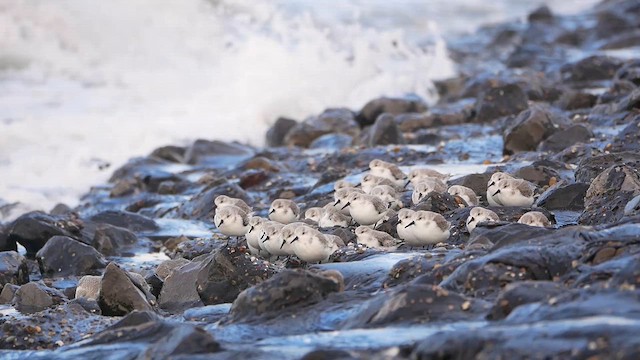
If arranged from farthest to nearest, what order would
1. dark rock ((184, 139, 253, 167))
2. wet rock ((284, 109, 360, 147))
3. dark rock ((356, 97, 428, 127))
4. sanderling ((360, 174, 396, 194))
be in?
dark rock ((356, 97, 428, 127)) < wet rock ((284, 109, 360, 147)) < dark rock ((184, 139, 253, 167)) < sanderling ((360, 174, 396, 194))

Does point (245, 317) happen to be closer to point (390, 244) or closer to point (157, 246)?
point (390, 244)

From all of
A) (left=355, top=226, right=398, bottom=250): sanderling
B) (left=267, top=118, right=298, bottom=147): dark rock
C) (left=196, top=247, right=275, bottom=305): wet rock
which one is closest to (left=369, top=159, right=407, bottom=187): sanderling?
(left=355, top=226, right=398, bottom=250): sanderling

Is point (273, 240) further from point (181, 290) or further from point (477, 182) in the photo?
point (477, 182)

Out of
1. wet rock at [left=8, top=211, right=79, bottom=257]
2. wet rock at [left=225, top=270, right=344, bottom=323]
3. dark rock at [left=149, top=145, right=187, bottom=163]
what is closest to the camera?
wet rock at [left=225, top=270, right=344, bottom=323]

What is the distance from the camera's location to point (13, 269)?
10.3 metres

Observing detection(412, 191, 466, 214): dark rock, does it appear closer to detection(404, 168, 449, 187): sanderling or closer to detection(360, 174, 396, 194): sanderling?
detection(360, 174, 396, 194): sanderling

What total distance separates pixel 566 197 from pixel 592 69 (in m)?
12.3

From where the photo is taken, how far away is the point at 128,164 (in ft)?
57.6

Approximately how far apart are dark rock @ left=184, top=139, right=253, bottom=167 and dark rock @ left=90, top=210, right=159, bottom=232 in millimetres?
4219

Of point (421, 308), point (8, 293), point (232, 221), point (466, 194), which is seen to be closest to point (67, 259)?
point (8, 293)

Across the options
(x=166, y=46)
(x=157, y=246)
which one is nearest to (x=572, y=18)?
(x=166, y=46)

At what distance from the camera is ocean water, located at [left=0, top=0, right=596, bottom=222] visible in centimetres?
1991

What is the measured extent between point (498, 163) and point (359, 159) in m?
2.43

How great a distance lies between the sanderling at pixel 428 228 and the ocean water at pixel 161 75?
8348mm
